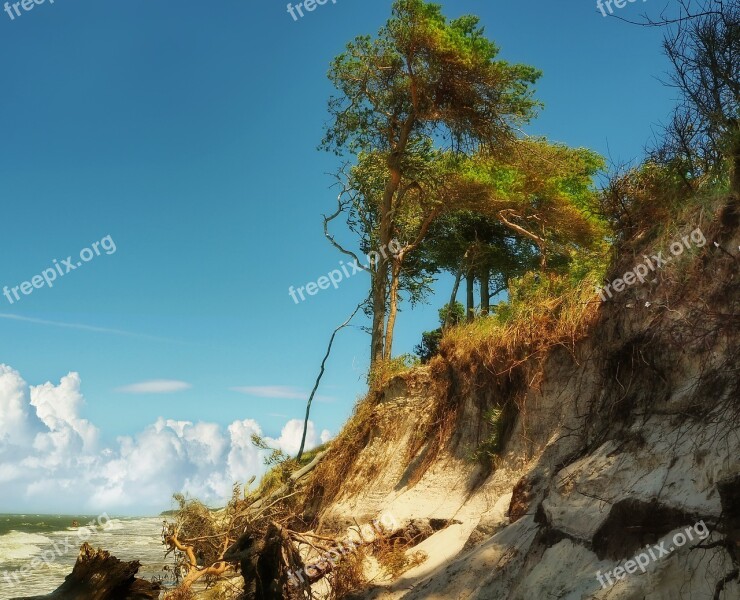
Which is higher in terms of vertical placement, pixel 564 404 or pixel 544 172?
pixel 544 172

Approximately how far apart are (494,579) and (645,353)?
10.4 ft

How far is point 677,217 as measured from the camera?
886 centimetres

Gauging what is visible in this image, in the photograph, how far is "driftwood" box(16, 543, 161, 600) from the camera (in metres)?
10.1

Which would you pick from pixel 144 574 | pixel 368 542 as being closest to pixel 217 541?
pixel 368 542

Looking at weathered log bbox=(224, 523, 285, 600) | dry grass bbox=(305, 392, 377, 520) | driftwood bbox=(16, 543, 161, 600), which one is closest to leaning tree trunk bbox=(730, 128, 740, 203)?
weathered log bbox=(224, 523, 285, 600)

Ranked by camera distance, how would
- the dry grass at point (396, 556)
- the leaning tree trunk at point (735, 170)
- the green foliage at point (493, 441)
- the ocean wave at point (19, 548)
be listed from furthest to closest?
the ocean wave at point (19, 548)
the green foliage at point (493, 441)
the dry grass at point (396, 556)
the leaning tree trunk at point (735, 170)

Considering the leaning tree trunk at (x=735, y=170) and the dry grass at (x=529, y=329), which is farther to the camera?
the dry grass at (x=529, y=329)

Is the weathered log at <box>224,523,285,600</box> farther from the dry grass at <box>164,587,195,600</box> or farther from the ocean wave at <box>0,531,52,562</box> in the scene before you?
the ocean wave at <box>0,531,52,562</box>

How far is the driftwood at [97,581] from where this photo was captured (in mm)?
10117

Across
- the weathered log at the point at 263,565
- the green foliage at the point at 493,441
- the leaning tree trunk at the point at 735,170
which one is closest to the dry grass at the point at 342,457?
the green foliage at the point at 493,441

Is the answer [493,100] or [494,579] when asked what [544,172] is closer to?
[493,100]

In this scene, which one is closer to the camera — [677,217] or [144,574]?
[677,217]

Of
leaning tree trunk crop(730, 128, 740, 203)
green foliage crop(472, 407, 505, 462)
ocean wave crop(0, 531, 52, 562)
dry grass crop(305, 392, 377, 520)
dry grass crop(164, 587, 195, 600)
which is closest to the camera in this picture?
leaning tree trunk crop(730, 128, 740, 203)

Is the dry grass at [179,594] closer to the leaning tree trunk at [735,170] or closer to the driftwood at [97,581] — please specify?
the driftwood at [97,581]
